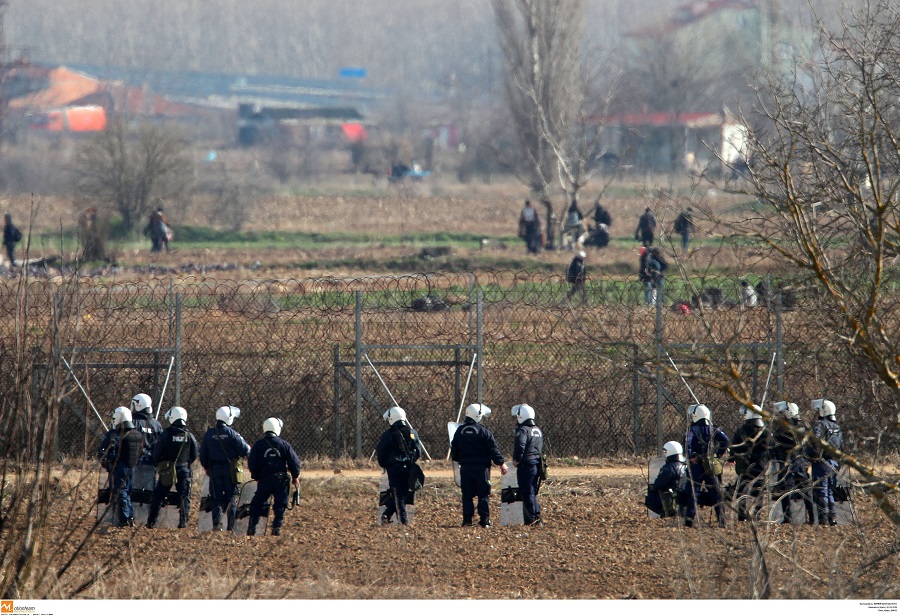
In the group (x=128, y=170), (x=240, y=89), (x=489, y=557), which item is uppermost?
(x=240, y=89)

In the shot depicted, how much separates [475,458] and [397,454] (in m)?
0.76

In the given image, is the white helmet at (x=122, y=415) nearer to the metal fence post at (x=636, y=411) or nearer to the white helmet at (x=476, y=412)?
the white helmet at (x=476, y=412)

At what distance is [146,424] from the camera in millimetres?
12047

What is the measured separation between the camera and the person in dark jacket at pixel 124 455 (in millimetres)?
11641

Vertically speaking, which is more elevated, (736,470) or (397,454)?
(397,454)

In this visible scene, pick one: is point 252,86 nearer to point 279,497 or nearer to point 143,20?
point 143,20

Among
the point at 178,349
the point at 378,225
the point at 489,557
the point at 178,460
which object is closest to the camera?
the point at 489,557

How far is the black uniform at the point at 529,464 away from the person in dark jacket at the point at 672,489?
1096 millimetres

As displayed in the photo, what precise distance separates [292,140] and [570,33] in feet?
146

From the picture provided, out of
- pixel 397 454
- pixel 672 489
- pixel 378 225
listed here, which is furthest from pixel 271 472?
pixel 378 225

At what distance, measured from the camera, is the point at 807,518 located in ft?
39.7

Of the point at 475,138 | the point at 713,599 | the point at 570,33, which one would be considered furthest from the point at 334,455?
the point at 475,138

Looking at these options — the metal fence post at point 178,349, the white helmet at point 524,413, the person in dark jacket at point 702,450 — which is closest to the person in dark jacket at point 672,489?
the person in dark jacket at point 702,450

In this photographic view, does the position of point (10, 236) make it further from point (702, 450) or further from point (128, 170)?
point (702, 450)
